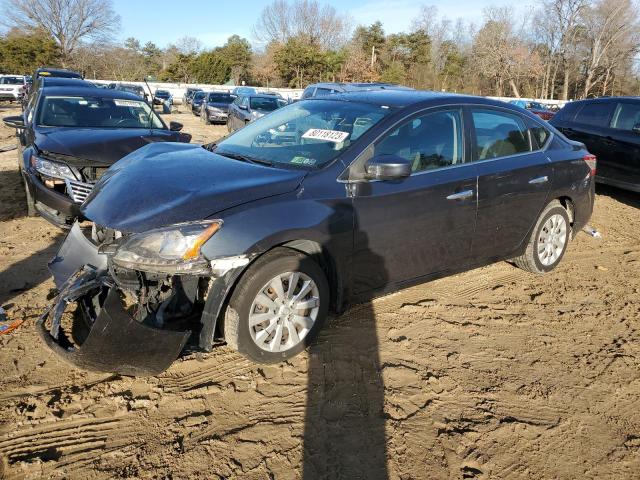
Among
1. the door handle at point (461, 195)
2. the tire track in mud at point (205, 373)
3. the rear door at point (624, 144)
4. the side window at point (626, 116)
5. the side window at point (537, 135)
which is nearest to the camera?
the tire track in mud at point (205, 373)

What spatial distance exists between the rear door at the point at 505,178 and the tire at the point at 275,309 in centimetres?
162

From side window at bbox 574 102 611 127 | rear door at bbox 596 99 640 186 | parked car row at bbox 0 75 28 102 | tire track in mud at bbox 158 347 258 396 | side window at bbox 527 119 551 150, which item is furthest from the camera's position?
parked car row at bbox 0 75 28 102

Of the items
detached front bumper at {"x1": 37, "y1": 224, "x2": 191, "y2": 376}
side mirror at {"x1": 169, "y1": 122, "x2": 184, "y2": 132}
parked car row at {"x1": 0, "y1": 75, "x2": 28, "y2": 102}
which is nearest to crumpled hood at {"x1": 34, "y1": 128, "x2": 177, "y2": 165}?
side mirror at {"x1": 169, "y1": 122, "x2": 184, "y2": 132}

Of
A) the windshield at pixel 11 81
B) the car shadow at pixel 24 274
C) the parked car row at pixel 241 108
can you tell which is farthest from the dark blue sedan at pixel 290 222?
the windshield at pixel 11 81

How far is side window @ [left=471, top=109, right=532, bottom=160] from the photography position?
4.02 metres

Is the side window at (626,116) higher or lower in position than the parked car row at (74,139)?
higher

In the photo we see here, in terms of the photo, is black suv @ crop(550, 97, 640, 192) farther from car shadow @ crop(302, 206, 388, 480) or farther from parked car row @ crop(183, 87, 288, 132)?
parked car row @ crop(183, 87, 288, 132)

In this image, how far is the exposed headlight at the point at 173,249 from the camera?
2.71 meters

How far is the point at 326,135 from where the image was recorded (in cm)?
358

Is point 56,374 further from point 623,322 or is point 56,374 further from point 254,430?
point 623,322

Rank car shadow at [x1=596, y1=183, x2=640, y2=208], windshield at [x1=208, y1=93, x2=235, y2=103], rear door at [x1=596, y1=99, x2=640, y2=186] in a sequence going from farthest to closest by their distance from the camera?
windshield at [x1=208, y1=93, x2=235, y2=103] → car shadow at [x1=596, y1=183, x2=640, y2=208] → rear door at [x1=596, y1=99, x2=640, y2=186]

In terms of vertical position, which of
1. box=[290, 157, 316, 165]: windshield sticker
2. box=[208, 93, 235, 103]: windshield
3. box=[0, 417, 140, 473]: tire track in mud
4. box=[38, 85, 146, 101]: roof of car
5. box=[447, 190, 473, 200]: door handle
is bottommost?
box=[0, 417, 140, 473]: tire track in mud

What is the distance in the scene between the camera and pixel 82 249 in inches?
130

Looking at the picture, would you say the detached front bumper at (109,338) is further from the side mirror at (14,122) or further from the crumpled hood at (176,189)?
the side mirror at (14,122)
